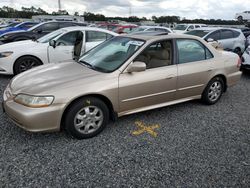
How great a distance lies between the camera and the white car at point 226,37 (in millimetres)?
9328

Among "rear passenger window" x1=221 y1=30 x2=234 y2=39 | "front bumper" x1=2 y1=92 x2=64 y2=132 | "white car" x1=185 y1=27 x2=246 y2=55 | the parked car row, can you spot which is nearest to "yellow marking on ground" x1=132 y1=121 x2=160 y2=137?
"front bumper" x1=2 y1=92 x2=64 y2=132

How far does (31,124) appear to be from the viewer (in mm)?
2793

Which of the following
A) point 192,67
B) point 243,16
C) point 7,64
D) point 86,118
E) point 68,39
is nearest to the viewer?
point 86,118

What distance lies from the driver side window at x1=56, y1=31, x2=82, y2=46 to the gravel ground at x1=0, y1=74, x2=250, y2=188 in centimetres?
308

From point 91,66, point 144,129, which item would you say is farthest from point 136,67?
point 144,129

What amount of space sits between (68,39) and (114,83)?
148 inches

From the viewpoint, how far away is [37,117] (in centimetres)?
277

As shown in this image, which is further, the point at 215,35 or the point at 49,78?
the point at 215,35


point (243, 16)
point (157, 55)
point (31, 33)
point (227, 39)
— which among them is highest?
point (243, 16)

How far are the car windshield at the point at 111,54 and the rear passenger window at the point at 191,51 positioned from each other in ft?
2.53

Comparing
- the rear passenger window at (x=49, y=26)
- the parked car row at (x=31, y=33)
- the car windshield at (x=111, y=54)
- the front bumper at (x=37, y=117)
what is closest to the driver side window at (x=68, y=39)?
the car windshield at (x=111, y=54)

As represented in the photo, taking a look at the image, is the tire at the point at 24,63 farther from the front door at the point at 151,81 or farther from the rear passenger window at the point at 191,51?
the rear passenger window at the point at 191,51

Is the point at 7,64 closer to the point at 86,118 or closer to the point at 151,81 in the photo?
the point at 86,118

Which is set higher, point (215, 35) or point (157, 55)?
point (215, 35)
